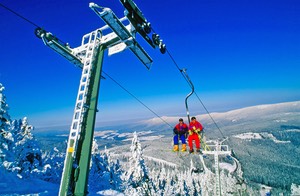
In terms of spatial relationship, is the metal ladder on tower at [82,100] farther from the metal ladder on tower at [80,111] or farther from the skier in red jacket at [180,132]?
the skier in red jacket at [180,132]

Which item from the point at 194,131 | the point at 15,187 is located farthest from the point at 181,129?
the point at 15,187

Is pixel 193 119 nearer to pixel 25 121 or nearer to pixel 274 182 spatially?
pixel 25 121

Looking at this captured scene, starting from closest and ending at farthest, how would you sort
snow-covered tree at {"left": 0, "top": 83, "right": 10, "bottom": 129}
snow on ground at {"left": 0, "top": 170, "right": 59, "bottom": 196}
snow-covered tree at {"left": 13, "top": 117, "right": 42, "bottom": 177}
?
1. snow on ground at {"left": 0, "top": 170, "right": 59, "bottom": 196}
2. snow-covered tree at {"left": 0, "top": 83, "right": 10, "bottom": 129}
3. snow-covered tree at {"left": 13, "top": 117, "right": 42, "bottom": 177}

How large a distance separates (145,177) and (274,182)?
172 metres

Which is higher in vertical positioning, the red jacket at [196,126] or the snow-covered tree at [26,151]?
the red jacket at [196,126]

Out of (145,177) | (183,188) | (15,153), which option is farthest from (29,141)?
(183,188)

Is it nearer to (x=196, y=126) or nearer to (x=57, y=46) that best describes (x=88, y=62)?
(x=57, y=46)

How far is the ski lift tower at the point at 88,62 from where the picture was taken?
19.5ft

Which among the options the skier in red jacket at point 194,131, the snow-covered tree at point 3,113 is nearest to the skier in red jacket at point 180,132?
the skier in red jacket at point 194,131

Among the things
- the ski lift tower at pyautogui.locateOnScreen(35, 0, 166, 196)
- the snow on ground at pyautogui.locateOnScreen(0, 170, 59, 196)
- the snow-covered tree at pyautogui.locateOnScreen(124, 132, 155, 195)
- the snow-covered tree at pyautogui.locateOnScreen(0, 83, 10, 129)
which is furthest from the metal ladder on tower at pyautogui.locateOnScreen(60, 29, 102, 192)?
the snow-covered tree at pyautogui.locateOnScreen(124, 132, 155, 195)

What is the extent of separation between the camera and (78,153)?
6.14 meters

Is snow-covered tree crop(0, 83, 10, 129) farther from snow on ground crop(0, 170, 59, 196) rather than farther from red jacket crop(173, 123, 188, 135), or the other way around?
red jacket crop(173, 123, 188, 135)

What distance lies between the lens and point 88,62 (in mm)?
7035

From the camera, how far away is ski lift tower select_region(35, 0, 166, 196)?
5.94 meters
